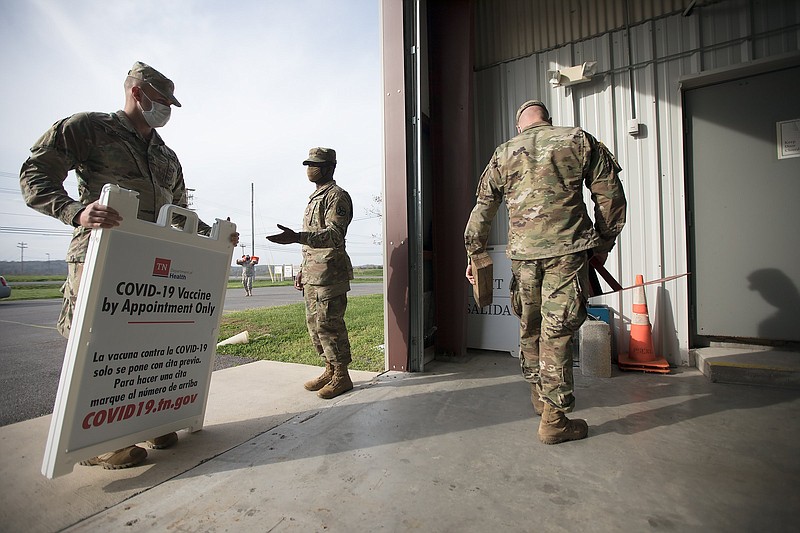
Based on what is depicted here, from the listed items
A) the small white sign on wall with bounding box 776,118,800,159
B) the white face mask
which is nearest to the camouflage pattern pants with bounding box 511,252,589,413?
the white face mask

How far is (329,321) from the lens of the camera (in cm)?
298

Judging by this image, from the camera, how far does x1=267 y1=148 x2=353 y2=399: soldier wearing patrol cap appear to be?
2955 millimetres

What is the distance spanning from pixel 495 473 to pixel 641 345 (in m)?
2.39

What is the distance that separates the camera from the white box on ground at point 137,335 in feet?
5.16

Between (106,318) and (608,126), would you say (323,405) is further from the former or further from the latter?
(608,126)

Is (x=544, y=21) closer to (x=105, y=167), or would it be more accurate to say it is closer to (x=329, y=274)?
(x=329, y=274)

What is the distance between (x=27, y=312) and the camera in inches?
329

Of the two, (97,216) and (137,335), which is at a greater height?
(97,216)

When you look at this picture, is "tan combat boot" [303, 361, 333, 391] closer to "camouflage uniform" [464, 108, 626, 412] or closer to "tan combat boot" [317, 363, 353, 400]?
"tan combat boot" [317, 363, 353, 400]

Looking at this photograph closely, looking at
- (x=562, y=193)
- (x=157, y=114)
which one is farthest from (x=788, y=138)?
(x=157, y=114)

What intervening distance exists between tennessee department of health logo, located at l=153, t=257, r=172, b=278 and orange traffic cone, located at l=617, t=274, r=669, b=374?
3.58m

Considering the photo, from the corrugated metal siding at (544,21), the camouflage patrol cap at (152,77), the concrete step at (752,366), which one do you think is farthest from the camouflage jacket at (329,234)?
the concrete step at (752,366)

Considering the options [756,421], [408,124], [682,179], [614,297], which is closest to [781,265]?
[682,179]

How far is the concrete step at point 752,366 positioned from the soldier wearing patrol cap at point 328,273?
116 inches
